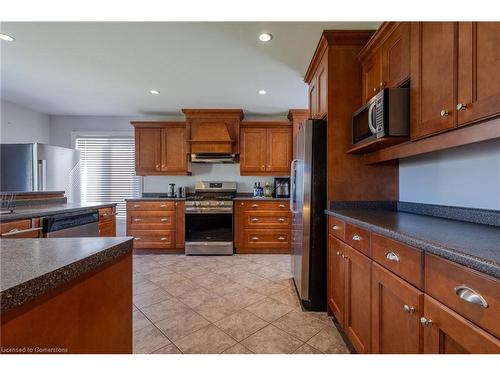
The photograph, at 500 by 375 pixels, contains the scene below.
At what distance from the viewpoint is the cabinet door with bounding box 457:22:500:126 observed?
90cm

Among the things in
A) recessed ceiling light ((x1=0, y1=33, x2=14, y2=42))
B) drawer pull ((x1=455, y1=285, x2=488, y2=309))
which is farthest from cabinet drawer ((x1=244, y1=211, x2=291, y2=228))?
recessed ceiling light ((x1=0, y1=33, x2=14, y2=42))

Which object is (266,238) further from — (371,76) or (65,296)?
(65,296)

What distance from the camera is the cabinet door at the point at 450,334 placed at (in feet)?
2.13

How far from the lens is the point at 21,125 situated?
385 centimetres

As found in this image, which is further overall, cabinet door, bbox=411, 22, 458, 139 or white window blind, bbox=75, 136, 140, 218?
white window blind, bbox=75, 136, 140, 218

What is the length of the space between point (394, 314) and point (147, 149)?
407cm

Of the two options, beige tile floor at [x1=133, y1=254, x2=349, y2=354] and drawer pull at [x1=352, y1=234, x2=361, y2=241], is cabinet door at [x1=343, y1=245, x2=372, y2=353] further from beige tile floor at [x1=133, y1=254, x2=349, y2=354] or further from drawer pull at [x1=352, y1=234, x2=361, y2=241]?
beige tile floor at [x1=133, y1=254, x2=349, y2=354]

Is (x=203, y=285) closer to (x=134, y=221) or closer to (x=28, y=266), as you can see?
(x=134, y=221)

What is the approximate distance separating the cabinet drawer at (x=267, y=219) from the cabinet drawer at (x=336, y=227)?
176cm

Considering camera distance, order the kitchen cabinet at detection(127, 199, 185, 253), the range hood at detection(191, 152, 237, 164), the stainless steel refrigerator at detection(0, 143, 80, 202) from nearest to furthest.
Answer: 1. the stainless steel refrigerator at detection(0, 143, 80, 202)
2. the kitchen cabinet at detection(127, 199, 185, 253)
3. the range hood at detection(191, 152, 237, 164)

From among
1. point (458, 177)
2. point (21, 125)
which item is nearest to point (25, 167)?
point (21, 125)

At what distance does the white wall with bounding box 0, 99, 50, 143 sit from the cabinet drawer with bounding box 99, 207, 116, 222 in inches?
96.1
